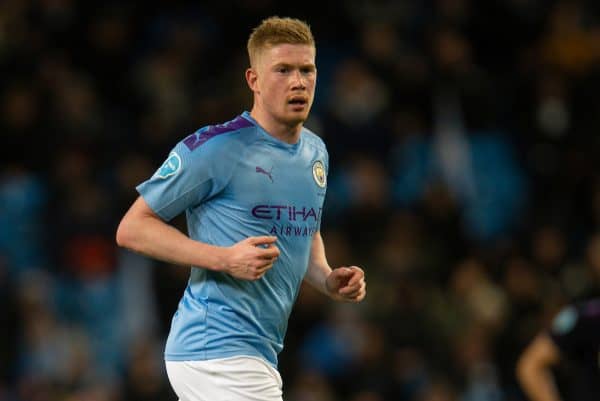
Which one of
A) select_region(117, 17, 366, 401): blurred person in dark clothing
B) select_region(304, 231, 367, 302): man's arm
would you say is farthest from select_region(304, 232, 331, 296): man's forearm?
select_region(117, 17, 366, 401): blurred person in dark clothing

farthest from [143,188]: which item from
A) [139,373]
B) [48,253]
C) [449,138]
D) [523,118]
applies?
[523,118]

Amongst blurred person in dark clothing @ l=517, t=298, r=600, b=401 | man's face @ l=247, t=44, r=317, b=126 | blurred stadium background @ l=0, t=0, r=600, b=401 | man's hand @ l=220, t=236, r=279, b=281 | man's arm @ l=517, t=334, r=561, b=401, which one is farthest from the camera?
blurred stadium background @ l=0, t=0, r=600, b=401

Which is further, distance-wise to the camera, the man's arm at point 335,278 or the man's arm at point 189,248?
the man's arm at point 335,278

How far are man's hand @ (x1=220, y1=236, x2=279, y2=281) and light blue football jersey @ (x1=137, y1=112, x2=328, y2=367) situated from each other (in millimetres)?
303

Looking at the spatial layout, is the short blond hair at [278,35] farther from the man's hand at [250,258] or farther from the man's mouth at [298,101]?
the man's hand at [250,258]

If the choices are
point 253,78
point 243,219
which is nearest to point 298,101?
point 253,78

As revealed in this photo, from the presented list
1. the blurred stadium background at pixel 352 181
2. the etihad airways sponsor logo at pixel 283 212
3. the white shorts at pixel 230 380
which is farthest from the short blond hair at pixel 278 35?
the blurred stadium background at pixel 352 181

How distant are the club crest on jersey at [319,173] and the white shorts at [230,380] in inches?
30.3

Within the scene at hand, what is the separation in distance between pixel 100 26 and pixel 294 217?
290 inches

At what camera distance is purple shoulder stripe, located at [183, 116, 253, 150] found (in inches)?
179

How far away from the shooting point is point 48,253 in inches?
390

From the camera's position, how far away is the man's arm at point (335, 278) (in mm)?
4715

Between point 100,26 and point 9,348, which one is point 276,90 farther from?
point 100,26

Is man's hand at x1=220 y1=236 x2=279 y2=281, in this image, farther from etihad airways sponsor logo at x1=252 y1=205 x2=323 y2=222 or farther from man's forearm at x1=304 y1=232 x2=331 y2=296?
man's forearm at x1=304 y1=232 x2=331 y2=296
